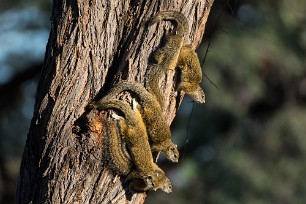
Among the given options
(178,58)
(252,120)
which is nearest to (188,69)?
(178,58)

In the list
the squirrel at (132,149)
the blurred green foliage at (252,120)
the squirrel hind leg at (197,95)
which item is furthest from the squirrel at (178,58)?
the blurred green foliage at (252,120)

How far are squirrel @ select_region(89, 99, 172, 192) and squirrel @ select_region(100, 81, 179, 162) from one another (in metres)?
0.03

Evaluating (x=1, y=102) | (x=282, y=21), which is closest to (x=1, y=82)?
(x=1, y=102)

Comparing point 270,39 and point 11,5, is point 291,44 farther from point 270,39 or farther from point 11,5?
point 11,5

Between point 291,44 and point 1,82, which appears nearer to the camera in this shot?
point 1,82

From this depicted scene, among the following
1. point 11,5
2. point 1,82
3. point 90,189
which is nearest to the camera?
point 90,189

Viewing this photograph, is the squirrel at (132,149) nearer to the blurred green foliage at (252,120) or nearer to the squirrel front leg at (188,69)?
the squirrel front leg at (188,69)

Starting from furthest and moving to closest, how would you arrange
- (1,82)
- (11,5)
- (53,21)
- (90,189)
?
(11,5) → (1,82) → (53,21) → (90,189)

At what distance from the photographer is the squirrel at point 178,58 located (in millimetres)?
3408

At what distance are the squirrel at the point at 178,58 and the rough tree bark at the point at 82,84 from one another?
0.03 metres

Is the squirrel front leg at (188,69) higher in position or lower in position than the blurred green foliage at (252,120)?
higher

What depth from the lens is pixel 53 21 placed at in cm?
354

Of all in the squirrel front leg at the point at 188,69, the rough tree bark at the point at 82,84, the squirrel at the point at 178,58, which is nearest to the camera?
the rough tree bark at the point at 82,84

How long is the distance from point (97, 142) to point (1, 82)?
201 inches
